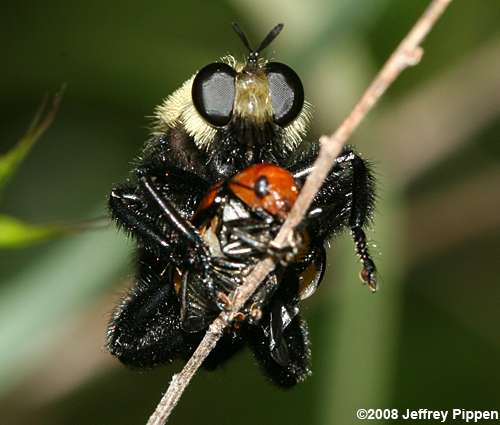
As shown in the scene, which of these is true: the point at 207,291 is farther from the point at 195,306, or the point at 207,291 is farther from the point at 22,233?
the point at 22,233

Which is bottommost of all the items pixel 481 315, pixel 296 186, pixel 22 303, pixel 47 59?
pixel 481 315

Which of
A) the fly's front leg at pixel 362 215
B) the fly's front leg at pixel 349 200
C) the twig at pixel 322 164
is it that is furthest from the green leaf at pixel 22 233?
the fly's front leg at pixel 362 215

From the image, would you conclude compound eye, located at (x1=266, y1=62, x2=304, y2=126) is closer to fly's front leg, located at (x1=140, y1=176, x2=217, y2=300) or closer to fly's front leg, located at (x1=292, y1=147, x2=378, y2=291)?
fly's front leg, located at (x1=292, y1=147, x2=378, y2=291)

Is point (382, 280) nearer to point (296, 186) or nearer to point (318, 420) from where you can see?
point (318, 420)

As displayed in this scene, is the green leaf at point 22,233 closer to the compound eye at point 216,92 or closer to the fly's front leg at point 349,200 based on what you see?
the compound eye at point 216,92

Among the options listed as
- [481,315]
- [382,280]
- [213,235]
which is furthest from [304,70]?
[481,315]

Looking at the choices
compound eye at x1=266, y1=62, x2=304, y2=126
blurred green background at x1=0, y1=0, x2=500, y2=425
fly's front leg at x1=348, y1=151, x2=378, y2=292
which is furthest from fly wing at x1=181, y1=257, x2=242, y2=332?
blurred green background at x1=0, y1=0, x2=500, y2=425
